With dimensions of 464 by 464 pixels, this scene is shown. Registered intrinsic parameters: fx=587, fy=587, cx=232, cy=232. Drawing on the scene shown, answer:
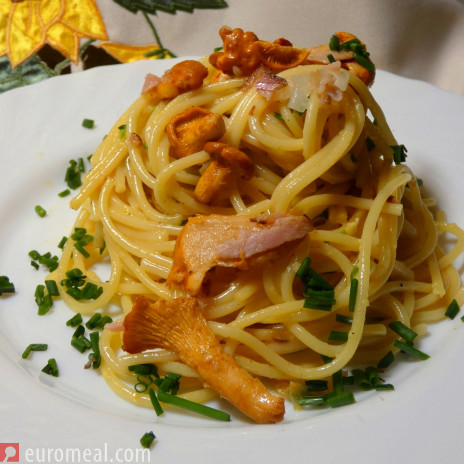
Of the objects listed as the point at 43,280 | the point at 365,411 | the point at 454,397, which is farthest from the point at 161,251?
the point at 454,397

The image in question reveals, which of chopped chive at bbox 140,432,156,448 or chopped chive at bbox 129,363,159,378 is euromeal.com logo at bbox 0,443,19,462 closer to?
chopped chive at bbox 140,432,156,448

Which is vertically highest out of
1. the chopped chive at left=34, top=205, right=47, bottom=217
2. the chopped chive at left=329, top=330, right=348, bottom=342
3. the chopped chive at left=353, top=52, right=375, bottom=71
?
the chopped chive at left=353, top=52, right=375, bottom=71

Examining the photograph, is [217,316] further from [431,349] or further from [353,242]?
[431,349]

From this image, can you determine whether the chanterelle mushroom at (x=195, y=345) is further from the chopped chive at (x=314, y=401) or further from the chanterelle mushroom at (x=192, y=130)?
the chanterelle mushroom at (x=192, y=130)

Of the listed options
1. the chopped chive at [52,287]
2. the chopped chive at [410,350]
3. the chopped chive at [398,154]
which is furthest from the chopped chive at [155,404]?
the chopped chive at [398,154]

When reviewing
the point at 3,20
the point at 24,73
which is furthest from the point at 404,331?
the point at 3,20

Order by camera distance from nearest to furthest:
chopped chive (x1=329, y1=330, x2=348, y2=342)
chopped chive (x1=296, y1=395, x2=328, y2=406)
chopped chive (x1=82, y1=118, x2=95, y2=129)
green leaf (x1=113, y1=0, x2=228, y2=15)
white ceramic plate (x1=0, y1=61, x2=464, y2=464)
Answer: white ceramic plate (x1=0, y1=61, x2=464, y2=464) → chopped chive (x1=296, y1=395, x2=328, y2=406) → chopped chive (x1=329, y1=330, x2=348, y2=342) → chopped chive (x1=82, y1=118, x2=95, y2=129) → green leaf (x1=113, y1=0, x2=228, y2=15)

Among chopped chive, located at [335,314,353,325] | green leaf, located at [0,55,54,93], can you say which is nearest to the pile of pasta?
chopped chive, located at [335,314,353,325]
